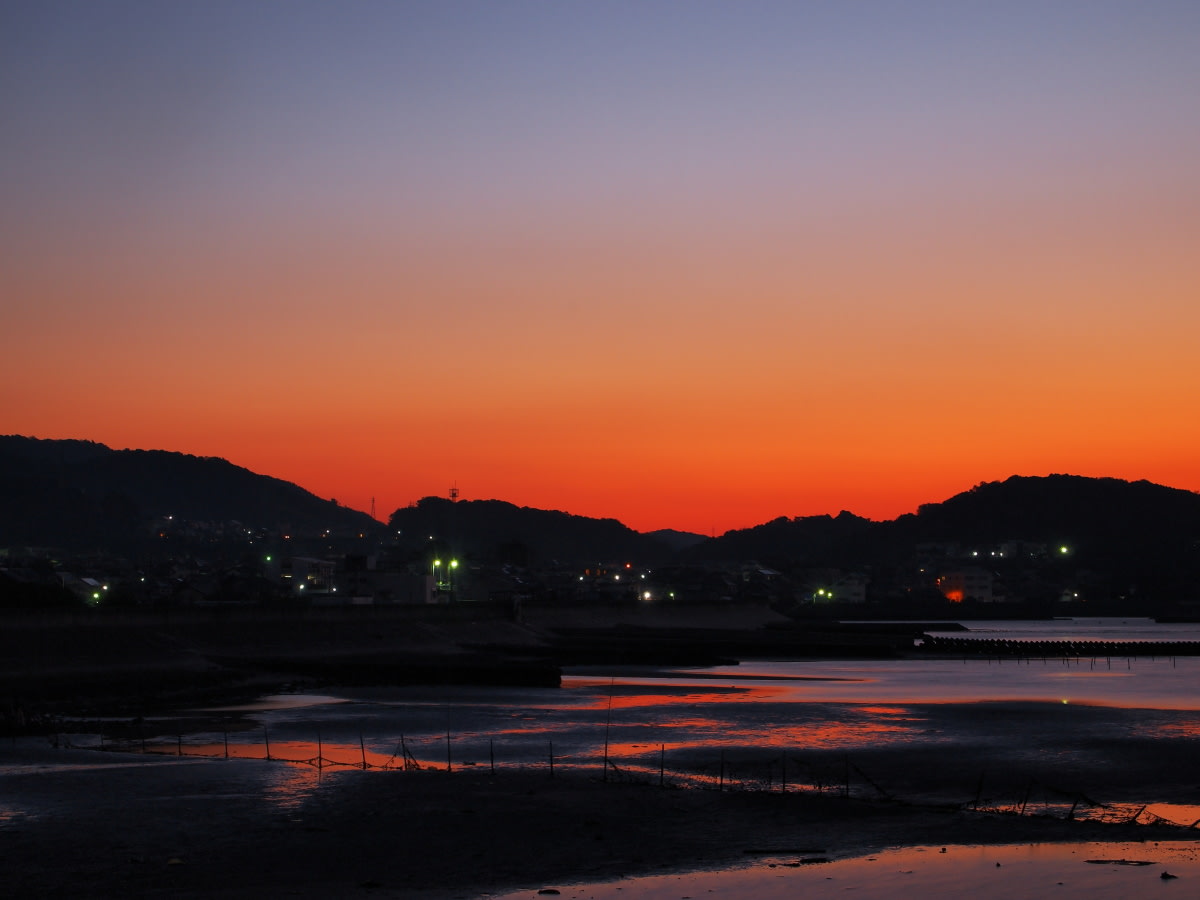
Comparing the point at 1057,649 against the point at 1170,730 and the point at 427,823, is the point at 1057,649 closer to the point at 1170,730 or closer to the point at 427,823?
the point at 1170,730

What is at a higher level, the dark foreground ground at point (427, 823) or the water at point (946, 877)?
the dark foreground ground at point (427, 823)

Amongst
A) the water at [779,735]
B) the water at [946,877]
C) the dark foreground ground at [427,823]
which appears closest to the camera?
the water at [946,877]

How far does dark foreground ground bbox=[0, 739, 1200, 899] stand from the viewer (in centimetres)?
1712

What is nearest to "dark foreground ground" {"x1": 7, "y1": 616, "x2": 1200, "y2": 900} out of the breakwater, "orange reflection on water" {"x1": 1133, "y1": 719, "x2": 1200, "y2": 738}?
"orange reflection on water" {"x1": 1133, "y1": 719, "x2": 1200, "y2": 738}

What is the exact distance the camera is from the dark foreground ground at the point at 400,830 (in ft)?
56.2

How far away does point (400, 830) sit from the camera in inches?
793

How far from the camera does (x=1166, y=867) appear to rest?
18141 millimetres

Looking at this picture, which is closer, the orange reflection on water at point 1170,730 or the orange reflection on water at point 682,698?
the orange reflection on water at point 1170,730

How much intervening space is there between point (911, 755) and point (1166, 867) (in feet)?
43.8

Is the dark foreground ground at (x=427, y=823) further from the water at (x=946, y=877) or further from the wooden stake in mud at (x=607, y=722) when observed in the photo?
the wooden stake in mud at (x=607, y=722)

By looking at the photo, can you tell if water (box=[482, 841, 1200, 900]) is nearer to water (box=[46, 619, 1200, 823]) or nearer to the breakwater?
water (box=[46, 619, 1200, 823])

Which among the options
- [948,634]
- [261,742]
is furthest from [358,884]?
[948,634]

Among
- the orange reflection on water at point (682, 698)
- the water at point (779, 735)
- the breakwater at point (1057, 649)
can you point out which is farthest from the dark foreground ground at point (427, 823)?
the breakwater at point (1057, 649)

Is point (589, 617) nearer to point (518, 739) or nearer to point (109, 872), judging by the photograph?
point (518, 739)
